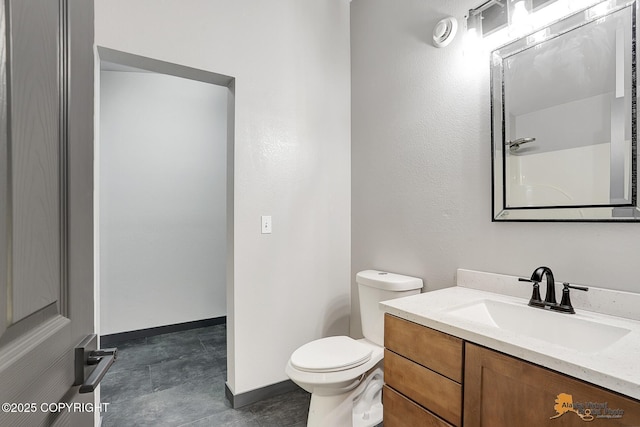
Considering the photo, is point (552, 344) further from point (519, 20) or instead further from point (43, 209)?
point (519, 20)

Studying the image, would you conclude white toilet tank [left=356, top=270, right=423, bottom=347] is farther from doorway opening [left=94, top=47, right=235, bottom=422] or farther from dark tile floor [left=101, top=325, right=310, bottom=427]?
doorway opening [left=94, top=47, right=235, bottom=422]

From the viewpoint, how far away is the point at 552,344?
0.81m

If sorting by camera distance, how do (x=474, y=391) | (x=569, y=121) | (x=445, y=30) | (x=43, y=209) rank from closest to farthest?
(x=43, y=209) → (x=474, y=391) → (x=569, y=121) → (x=445, y=30)

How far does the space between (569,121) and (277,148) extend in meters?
1.53

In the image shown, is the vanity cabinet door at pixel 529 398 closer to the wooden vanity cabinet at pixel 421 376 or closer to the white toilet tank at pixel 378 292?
the wooden vanity cabinet at pixel 421 376

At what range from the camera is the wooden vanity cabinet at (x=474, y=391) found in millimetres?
693

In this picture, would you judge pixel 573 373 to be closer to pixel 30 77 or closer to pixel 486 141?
pixel 486 141

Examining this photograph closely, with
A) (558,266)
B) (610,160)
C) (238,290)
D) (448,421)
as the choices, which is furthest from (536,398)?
(238,290)

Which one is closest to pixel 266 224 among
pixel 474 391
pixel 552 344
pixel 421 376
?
pixel 421 376

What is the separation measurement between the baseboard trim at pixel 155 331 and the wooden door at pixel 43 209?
255 cm

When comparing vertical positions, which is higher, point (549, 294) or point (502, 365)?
point (549, 294)

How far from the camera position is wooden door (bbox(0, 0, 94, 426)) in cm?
43

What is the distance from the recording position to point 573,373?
0.71m

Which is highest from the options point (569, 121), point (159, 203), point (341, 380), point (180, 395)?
point (569, 121)
